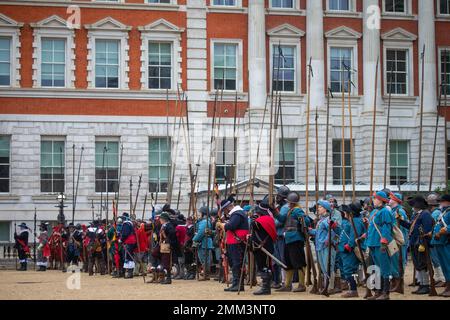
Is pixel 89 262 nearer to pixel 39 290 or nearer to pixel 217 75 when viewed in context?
pixel 39 290

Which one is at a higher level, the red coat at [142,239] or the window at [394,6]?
the window at [394,6]

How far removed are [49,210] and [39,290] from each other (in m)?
19.8

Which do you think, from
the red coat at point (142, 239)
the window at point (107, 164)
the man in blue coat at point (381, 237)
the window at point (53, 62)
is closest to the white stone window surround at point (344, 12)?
the window at point (107, 164)

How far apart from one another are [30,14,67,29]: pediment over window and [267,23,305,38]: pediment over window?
372 inches

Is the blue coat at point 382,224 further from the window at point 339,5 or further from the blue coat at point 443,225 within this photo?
the window at point 339,5

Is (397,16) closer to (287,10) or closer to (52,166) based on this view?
(287,10)

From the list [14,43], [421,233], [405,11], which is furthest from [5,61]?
[421,233]

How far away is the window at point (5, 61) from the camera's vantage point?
41281 millimetres

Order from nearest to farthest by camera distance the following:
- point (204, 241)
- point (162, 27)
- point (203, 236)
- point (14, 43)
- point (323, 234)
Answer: point (323, 234)
point (203, 236)
point (204, 241)
point (14, 43)
point (162, 27)

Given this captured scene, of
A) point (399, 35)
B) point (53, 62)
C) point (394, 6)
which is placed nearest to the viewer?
point (53, 62)

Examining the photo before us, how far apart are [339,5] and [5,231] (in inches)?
729

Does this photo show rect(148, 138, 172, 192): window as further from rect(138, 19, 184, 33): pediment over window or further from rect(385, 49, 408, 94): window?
rect(385, 49, 408, 94): window

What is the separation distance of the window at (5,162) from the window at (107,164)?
3796mm

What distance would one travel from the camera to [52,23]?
41406 millimetres
